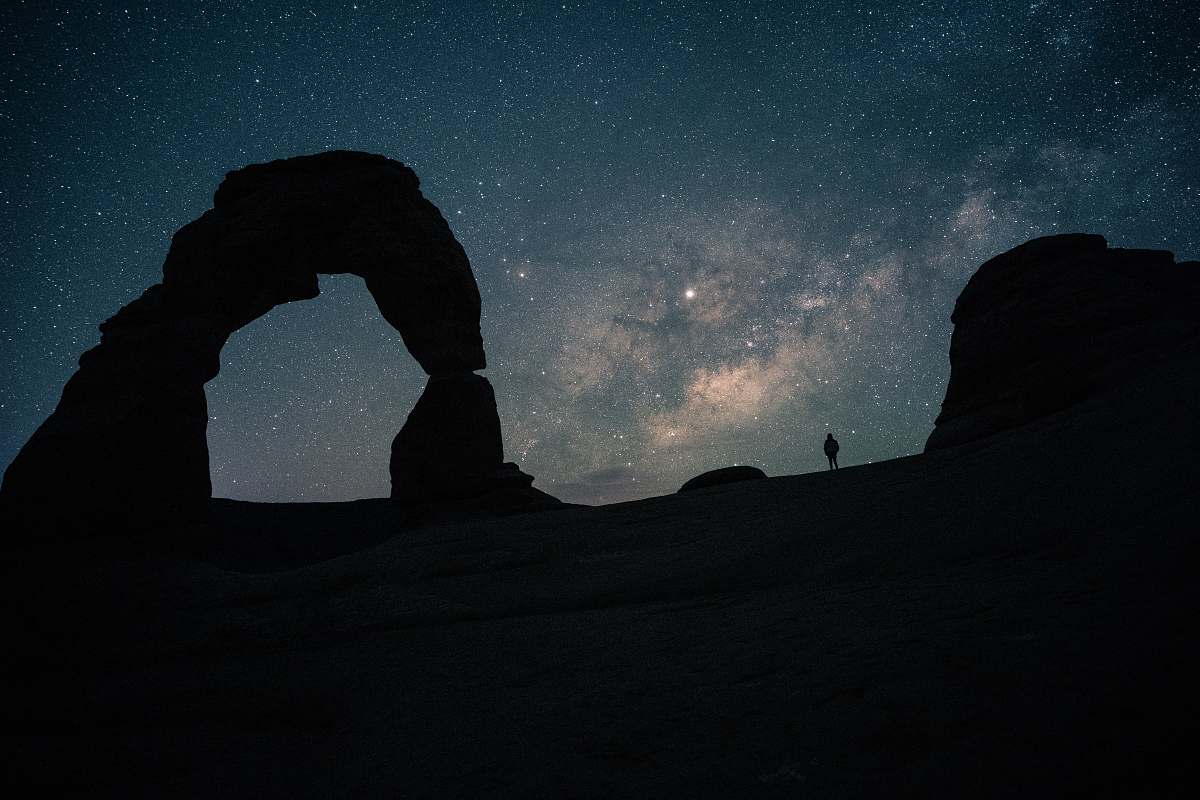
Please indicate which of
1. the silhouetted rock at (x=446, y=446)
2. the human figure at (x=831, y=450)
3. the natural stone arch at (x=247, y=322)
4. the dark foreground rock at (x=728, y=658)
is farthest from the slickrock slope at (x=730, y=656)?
the human figure at (x=831, y=450)

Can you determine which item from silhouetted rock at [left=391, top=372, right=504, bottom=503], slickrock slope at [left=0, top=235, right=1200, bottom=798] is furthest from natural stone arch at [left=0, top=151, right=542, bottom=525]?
slickrock slope at [left=0, top=235, right=1200, bottom=798]

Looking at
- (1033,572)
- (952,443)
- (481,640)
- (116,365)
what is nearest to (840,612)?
(1033,572)

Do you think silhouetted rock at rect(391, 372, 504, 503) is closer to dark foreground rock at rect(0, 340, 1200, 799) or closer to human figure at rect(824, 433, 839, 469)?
dark foreground rock at rect(0, 340, 1200, 799)

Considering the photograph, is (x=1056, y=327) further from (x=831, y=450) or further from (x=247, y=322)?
(x=247, y=322)

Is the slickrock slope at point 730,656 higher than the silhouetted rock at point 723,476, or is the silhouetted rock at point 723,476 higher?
the silhouetted rock at point 723,476

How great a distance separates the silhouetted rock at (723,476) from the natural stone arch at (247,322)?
16.2 ft

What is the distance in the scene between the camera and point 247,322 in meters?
14.3

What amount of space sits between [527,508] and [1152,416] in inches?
487

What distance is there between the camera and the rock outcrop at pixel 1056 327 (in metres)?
8.16

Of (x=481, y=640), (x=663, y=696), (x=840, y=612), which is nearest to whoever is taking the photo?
(x=663, y=696)

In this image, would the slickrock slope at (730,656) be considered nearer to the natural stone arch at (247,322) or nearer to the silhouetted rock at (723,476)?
the natural stone arch at (247,322)

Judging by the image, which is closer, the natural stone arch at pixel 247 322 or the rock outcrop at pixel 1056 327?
the rock outcrop at pixel 1056 327

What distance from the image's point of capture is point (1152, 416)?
15.3ft

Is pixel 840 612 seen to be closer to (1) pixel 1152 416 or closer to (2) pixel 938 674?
(2) pixel 938 674
